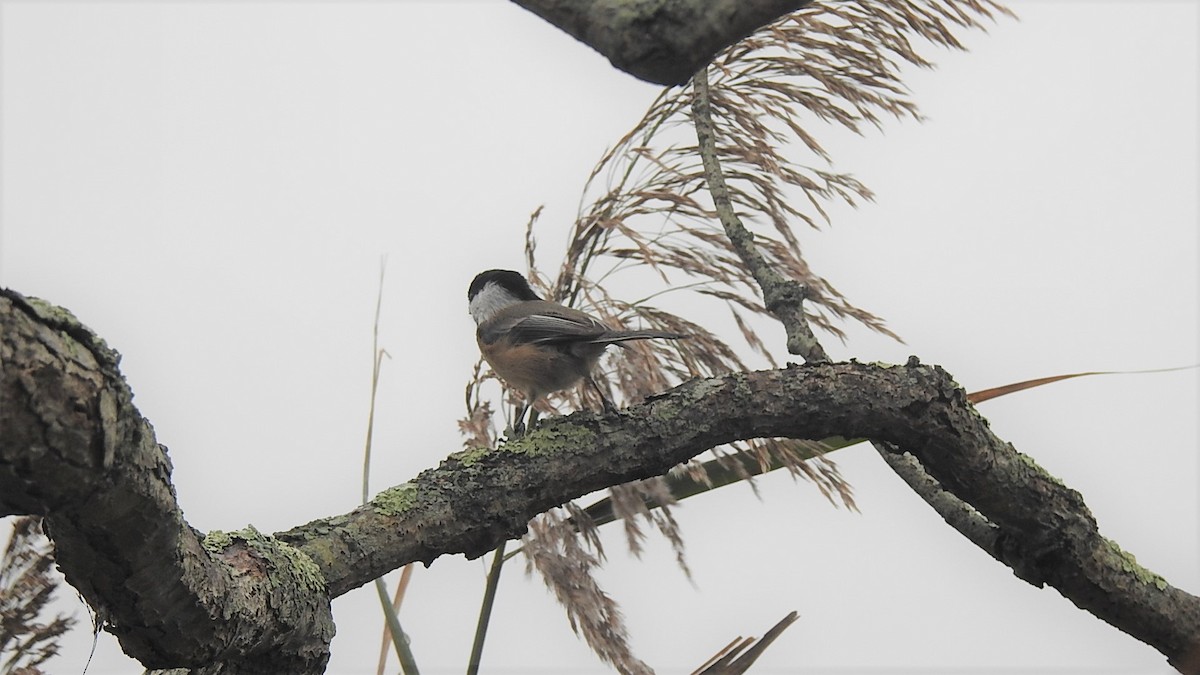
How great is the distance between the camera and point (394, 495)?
1383mm

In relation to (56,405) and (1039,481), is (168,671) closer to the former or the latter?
(56,405)

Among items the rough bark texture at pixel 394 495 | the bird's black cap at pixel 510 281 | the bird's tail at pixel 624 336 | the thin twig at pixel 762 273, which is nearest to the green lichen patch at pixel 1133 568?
the rough bark texture at pixel 394 495

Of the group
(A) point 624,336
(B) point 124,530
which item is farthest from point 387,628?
(B) point 124,530

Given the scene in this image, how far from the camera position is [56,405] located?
0.84 meters

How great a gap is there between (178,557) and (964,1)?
1.95 m

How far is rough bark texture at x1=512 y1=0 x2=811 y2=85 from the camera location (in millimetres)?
793

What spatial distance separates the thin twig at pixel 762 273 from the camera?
202 cm

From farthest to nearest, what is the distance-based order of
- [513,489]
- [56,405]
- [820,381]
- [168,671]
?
[820,381] → [513,489] → [168,671] → [56,405]

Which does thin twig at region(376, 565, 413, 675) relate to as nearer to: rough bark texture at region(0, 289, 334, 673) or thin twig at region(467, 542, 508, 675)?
thin twig at region(467, 542, 508, 675)

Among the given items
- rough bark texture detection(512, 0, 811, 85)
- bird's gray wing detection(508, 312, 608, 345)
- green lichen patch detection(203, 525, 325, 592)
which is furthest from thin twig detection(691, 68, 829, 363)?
rough bark texture detection(512, 0, 811, 85)

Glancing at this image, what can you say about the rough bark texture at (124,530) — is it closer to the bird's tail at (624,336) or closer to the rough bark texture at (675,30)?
the rough bark texture at (675,30)

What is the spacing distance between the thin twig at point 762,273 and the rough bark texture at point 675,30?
3.78 ft

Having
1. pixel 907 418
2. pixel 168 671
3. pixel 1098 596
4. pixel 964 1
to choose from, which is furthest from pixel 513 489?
pixel 964 1

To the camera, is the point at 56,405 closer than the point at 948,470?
Yes
